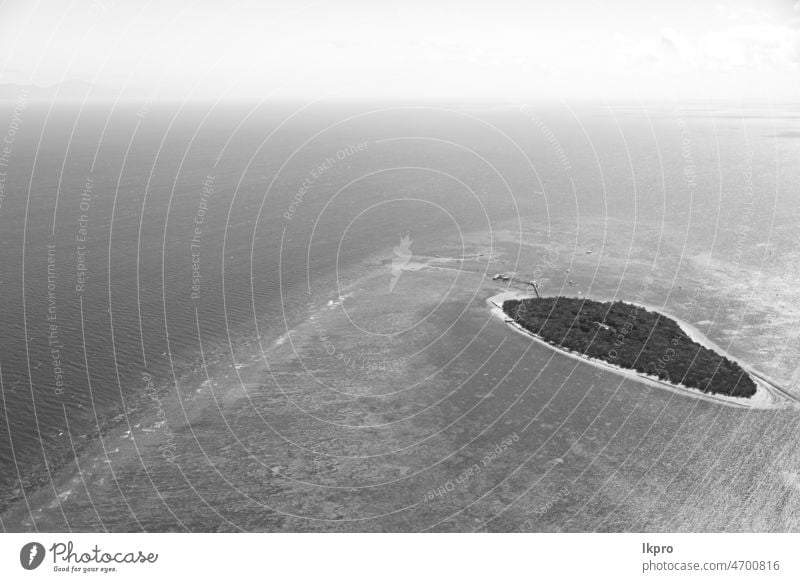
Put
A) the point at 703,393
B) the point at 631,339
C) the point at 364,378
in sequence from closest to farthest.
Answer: the point at 703,393 → the point at 364,378 → the point at 631,339

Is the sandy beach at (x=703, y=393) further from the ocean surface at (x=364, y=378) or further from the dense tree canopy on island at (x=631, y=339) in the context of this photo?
the ocean surface at (x=364, y=378)

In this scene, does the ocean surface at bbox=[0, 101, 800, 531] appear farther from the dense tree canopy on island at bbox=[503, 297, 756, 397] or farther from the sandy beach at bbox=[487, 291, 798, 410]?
the dense tree canopy on island at bbox=[503, 297, 756, 397]

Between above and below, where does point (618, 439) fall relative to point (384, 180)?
below

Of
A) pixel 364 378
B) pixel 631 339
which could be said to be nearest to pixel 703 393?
pixel 631 339

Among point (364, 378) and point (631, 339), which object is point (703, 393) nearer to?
point (631, 339)

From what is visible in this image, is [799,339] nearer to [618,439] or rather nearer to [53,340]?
[618,439]

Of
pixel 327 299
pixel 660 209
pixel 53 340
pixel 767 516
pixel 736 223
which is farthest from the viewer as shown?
pixel 660 209

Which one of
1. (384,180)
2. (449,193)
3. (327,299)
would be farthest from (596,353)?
(384,180)
